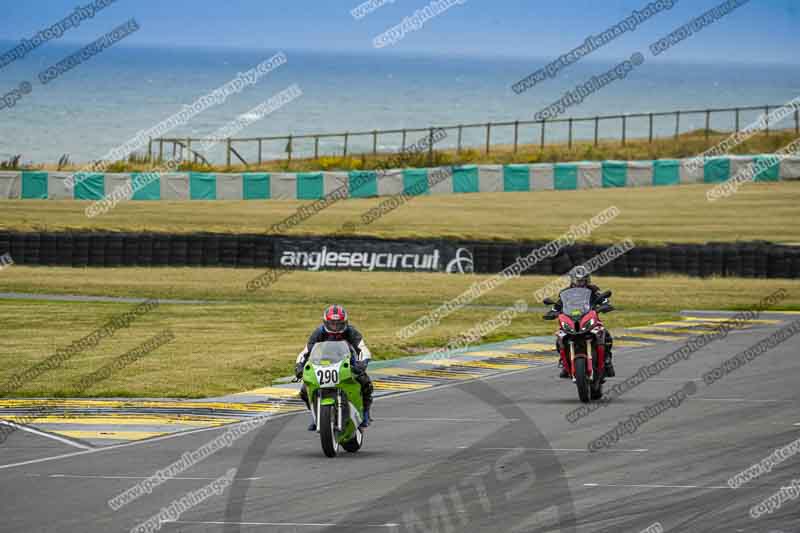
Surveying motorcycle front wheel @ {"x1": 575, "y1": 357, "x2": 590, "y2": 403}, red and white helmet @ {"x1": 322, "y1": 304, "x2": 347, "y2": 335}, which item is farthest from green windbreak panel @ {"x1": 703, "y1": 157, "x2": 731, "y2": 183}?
red and white helmet @ {"x1": 322, "y1": 304, "x2": 347, "y2": 335}

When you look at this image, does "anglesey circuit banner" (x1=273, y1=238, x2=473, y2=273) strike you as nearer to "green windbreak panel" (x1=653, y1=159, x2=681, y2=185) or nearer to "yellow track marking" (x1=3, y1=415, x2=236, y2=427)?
"yellow track marking" (x1=3, y1=415, x2=236, y2=427)

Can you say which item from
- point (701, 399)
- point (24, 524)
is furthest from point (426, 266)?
point (24, 524)

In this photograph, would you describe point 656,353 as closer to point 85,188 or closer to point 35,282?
point 35,282

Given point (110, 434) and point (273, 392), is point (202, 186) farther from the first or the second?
point (110, 434)

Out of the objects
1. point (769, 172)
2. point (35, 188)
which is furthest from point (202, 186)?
point (769, 172)

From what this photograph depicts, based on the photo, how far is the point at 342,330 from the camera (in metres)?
15.2

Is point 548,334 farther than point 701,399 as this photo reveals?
Yes

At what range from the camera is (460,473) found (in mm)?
13633

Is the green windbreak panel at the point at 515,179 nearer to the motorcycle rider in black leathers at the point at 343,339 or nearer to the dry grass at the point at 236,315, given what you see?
the dry grass at the point at 236,315

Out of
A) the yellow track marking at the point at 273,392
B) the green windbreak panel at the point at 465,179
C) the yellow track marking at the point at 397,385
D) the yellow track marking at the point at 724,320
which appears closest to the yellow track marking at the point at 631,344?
the yellow track marking at the point at 724,320

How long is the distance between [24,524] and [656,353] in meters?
15.8

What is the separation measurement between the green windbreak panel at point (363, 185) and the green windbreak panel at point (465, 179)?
3.54 meters

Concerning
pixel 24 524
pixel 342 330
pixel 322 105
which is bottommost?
pixel 24 524

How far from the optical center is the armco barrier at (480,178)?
51875mm
